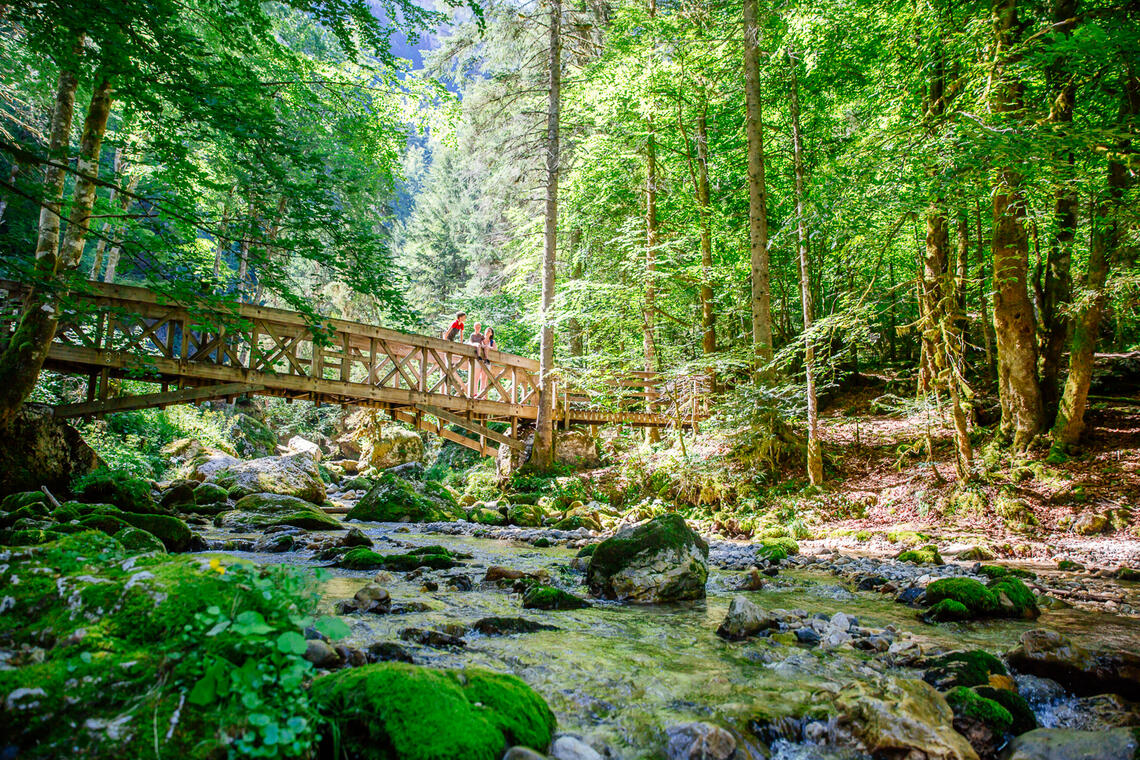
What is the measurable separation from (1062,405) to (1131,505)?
1.46 meters

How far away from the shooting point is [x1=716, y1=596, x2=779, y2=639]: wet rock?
3.80 m

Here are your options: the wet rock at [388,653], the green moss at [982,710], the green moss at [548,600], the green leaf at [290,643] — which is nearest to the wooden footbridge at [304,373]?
the green moss at [548,600]

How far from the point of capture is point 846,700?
2576 millimetres

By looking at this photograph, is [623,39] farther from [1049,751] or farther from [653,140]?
[1049,751]

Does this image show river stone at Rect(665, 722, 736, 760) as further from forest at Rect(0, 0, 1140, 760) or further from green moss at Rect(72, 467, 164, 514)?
green moss at Rect(72, 467, 164, 514)

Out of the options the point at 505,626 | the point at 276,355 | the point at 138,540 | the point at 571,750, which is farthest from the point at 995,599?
the point at 276,355

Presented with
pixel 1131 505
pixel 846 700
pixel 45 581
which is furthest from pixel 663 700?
pixel 1131 505

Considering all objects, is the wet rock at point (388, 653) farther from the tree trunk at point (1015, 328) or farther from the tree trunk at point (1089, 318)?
the tree trunk at point (1089, 318)

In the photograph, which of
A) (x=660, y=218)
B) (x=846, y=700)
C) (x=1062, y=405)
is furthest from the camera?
(x=660, y=218)

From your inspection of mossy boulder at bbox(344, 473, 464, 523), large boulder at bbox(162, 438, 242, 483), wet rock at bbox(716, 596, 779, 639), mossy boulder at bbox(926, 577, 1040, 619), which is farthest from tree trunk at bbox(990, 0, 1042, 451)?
large boulder at bbox(162, 438, 242, 483)

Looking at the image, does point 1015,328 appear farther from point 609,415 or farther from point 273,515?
point 273,515

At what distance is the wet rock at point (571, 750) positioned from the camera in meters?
2.12

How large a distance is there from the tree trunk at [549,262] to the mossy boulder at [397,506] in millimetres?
3764

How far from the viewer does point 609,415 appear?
52.2 feet
